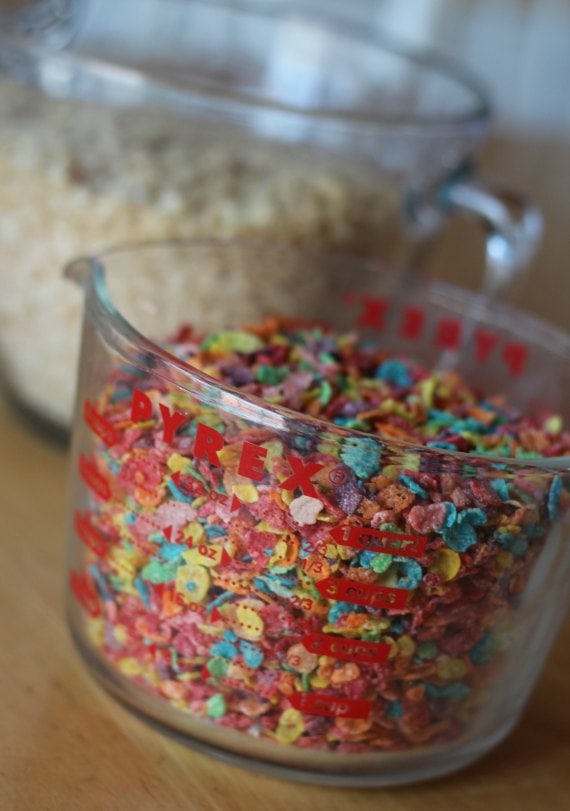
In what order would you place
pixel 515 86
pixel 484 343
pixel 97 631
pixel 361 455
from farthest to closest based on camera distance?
pixel 515 86, pixel 484 343, pixel 97 631, pixel 361 455

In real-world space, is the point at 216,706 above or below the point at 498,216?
below

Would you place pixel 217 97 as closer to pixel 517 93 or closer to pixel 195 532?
pixel 195 532

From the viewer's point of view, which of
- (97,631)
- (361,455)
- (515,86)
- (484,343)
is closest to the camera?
(361,455)

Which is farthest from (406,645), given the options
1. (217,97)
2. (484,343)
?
(217,97)

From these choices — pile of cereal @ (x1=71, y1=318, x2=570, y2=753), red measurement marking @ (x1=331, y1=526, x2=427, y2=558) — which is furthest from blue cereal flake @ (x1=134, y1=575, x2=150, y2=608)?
red measurement marking @ (x1=331, y1=526, x2=427, y2=558)

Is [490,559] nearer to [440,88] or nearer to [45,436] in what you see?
[45,436]

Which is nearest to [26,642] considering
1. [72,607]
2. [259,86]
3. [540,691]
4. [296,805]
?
[72,607]

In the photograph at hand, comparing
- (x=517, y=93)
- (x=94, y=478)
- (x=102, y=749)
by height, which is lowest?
(x=102, y=749)

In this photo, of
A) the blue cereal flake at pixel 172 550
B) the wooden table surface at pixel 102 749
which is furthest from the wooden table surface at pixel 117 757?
the blue cereal flake at pixel 172 550
